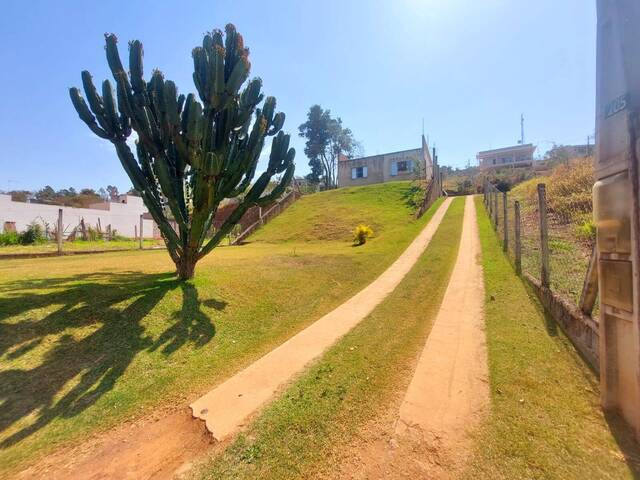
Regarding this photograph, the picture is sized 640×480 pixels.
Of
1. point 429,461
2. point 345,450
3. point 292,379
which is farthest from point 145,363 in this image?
point 429,461

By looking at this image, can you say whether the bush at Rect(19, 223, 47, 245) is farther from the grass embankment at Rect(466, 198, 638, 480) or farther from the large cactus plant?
the grass embankment at Rect(466, 198, 638, 480)

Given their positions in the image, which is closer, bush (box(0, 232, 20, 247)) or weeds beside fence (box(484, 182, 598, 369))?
weeds beside fence (box(484, 182, 598, 369))

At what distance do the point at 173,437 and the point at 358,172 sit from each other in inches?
1563

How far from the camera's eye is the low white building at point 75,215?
2534cm

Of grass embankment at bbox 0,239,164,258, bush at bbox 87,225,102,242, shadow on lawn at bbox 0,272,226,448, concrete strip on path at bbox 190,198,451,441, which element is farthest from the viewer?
bush at bbox 87,225,102,242

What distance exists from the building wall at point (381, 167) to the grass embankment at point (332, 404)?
3208 centimetres

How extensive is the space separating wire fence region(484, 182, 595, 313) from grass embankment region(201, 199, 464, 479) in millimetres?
2315

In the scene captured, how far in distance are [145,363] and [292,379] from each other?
216 centimetres

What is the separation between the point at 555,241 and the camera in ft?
30.8

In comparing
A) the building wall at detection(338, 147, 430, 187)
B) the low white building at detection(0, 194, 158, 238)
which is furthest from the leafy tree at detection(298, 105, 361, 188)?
the low white building at detection(0, 194, 158, 238)

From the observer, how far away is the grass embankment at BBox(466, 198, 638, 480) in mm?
2330

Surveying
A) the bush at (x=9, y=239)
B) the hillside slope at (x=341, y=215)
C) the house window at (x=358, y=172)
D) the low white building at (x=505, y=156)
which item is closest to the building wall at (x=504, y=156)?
the low white building at (x=505, y=156)

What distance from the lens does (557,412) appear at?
9.60 feet

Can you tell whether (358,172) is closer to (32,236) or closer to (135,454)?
(32,236)
